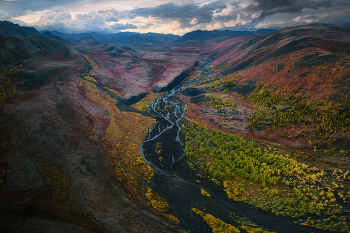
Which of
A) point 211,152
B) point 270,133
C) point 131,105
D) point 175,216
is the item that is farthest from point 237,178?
point 131,105

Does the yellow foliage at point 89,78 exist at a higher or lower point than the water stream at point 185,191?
higher

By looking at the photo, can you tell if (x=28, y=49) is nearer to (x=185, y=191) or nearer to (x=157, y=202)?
(x=157, y=202)

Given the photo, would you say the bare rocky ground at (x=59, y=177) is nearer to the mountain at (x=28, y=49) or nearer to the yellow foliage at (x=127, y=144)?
the yellow foliage at (x=127, y=144)

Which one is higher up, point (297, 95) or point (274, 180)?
point (297, 95)

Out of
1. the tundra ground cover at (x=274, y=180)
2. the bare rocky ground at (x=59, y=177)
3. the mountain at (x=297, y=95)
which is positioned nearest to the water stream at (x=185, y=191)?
the tundra ground cover at (x=274, y=180)

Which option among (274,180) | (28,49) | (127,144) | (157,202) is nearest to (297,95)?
(274,180)

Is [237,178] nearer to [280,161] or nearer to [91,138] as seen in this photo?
[280,161]

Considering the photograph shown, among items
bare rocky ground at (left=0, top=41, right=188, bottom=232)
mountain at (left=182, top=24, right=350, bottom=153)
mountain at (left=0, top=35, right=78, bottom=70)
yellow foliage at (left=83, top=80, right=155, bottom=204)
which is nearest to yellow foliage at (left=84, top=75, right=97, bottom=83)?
yellow foliage at (left=83, top=80, right=155, bottom=204)

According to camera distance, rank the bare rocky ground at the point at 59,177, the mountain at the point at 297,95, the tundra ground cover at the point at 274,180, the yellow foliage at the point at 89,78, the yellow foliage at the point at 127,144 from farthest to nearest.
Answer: the yellow foliage at the point at 89,78 < the mountain at the point at 297,95 < the yellow foliage at the point at 127,144 < the tundra ground cover at the point at 274,180 < the bare rocky ground at the point at 59,177

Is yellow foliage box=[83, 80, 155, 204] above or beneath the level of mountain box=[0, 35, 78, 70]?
beneath

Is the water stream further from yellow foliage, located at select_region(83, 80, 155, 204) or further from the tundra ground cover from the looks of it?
yellow foliage, located at select_region(83, 80, 155, 204)

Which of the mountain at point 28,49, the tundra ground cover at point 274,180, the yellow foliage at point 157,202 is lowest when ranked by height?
the yellow foliage at point 157,202
